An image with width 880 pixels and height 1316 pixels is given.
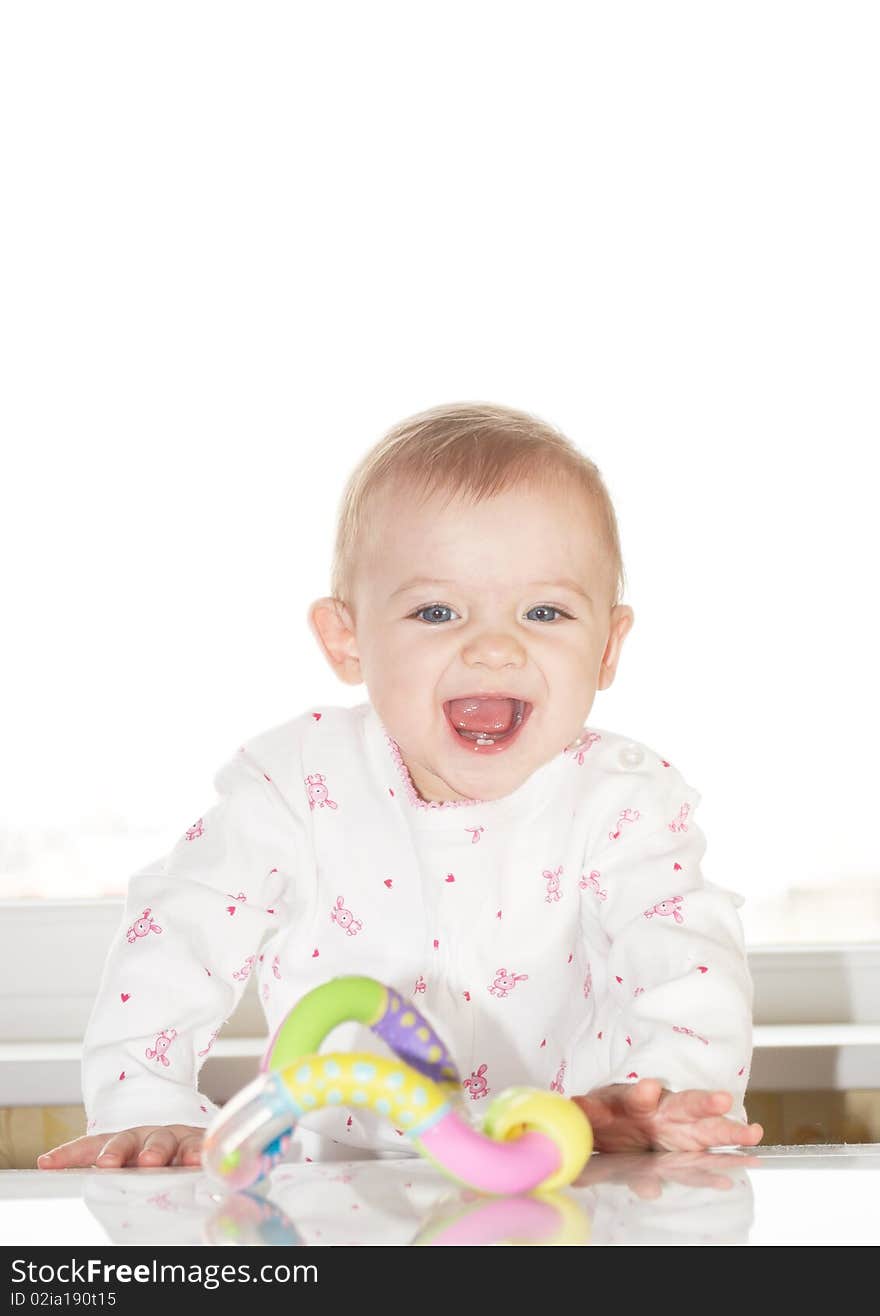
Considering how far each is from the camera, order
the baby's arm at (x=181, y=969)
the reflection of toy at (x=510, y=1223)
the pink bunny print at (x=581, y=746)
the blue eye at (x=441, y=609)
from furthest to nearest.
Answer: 1. the pink bunny print at (x=581, y=746)
2. the blue eye at (x=441, y=609)
3. the baby's arm at (x=181, y=969)
4. the reflection of toy at (x=510, y=1223)

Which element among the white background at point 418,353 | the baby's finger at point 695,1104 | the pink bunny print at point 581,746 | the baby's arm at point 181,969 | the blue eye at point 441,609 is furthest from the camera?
the white background at point 418,353

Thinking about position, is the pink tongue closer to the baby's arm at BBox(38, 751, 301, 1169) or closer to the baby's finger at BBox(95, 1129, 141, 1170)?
the baby's arm at BBox(38, 751, 301, 1169)

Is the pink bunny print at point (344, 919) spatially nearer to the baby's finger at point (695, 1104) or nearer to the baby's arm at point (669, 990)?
the baby's arm at point (669, 990)

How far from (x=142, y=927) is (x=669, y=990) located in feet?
1.24

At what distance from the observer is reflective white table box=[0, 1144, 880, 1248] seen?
63 cm

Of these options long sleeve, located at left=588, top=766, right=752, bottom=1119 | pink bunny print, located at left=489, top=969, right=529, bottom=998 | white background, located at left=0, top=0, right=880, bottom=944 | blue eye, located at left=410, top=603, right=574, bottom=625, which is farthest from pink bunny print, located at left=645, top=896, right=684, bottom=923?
white background, located at left=0, top=0, right=880, bottom=944

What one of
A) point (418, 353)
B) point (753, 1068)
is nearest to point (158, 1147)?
point (753, 1068)

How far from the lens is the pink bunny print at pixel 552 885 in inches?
44.6

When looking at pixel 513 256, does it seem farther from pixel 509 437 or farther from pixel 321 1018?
pixel 321 1018

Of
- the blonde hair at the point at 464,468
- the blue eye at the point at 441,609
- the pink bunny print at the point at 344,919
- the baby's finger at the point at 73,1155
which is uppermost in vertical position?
the blonde hair at the point at 464,468

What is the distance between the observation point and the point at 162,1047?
102 centimetres

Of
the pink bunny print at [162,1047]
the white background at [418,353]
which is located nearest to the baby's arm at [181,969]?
the pink bunny print at [162,1047]

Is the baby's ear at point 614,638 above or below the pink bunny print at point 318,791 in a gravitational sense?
above

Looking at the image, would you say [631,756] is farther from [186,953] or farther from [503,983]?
[186,953]
